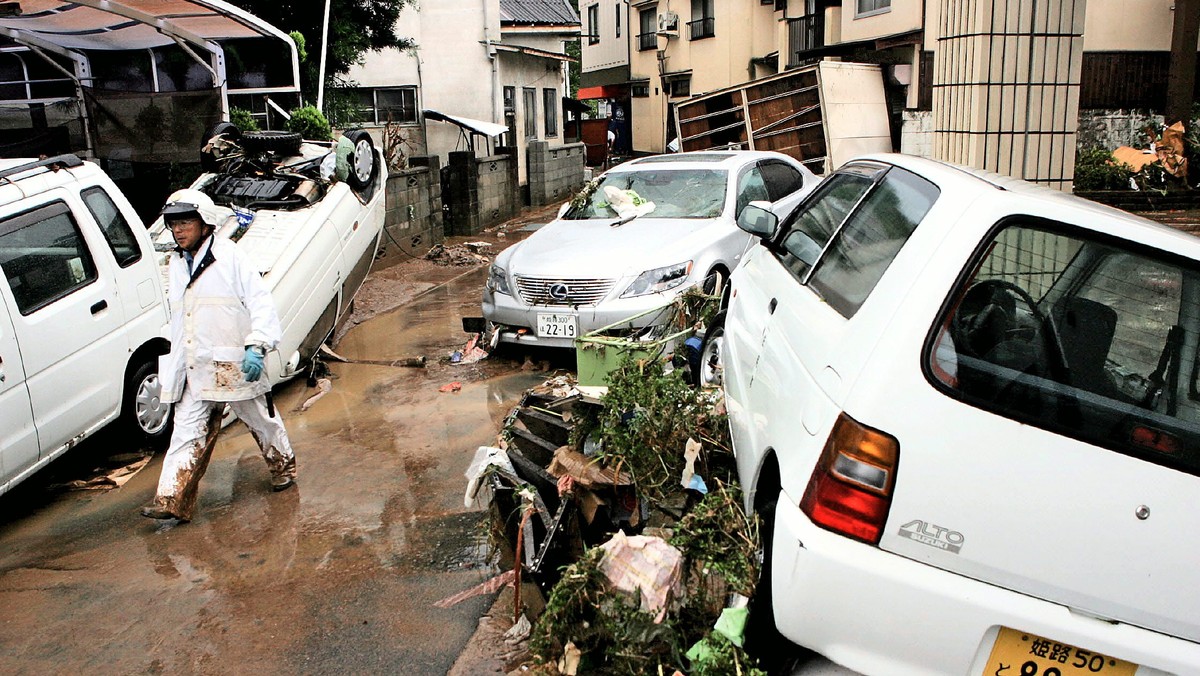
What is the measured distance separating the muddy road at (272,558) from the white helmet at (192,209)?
1.55 metres

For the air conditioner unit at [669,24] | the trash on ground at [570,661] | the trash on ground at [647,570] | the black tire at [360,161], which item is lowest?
the trash on ground at [570,661]

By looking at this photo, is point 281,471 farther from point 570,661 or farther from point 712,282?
point 712,282

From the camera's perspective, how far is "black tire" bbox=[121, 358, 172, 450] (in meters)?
5.62

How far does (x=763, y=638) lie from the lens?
2771 millimetres

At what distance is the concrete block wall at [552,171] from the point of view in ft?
62.2

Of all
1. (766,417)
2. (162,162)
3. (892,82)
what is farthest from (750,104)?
(766,417)

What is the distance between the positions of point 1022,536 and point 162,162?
10.2 m

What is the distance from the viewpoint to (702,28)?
30.9m

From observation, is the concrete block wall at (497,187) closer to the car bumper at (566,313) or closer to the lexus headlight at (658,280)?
the car bumper at (566,313)

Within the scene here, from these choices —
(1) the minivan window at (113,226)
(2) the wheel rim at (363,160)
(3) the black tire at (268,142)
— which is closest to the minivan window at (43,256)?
(1) the minivan window at (113,226)

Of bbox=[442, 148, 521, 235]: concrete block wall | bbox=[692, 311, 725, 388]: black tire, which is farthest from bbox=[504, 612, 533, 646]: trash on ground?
bbox=[442, 148, 521, 235]: concrete block wall

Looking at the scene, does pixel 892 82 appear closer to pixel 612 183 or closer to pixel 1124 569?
pixel 612 183

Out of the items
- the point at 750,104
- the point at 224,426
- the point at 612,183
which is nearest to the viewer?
the point at 224,426

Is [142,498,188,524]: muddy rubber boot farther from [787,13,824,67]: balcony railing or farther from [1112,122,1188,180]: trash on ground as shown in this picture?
[787,13,824,67]: balcony railing
